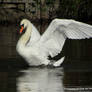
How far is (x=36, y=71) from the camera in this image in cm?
1244

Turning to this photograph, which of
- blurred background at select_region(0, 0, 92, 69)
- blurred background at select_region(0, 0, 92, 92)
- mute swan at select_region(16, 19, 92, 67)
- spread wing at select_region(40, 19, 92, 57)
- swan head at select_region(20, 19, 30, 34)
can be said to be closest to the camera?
blurred background at select_region(0, 0, 92, 92)

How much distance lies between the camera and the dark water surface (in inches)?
386

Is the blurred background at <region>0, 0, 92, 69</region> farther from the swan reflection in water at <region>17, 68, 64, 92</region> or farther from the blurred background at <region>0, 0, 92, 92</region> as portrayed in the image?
the swan reflection in water at <region>17, 68, 64, 92</region>

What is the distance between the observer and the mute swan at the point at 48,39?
13309 mm

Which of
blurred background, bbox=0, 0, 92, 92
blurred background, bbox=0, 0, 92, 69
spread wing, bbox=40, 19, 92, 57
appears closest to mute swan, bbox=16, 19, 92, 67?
spread wing, bbox=40, 19, 92, 57

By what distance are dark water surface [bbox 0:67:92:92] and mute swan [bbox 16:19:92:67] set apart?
1.88ft

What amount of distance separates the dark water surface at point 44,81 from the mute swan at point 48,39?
0.57m

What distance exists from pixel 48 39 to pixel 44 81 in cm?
302

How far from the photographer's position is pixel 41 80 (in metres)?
11.0

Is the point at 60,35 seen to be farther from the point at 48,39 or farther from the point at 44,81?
the point at 44,81

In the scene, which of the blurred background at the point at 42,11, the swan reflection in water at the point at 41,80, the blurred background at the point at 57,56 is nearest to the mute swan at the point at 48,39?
the blurred background at the point at 57,56

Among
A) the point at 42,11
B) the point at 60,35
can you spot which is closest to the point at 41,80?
the point at 60,35

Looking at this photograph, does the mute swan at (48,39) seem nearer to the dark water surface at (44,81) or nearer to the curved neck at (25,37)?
the curved neck at (25,37)

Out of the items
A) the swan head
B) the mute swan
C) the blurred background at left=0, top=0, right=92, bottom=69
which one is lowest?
the blurred background at left=0, top=0, right=92, bottom=69
